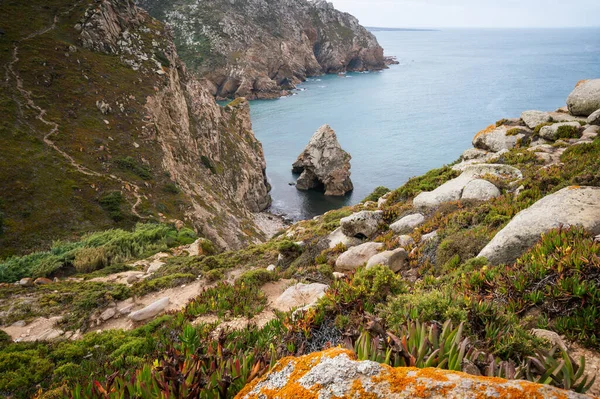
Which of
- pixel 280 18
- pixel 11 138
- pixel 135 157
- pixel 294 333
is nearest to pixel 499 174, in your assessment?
pixel 294 333

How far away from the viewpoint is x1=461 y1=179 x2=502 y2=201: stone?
13.5m

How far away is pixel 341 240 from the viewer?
1454 cm

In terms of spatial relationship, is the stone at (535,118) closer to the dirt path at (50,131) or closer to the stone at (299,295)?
the stone at (299,295)

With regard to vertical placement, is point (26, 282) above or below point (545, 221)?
below

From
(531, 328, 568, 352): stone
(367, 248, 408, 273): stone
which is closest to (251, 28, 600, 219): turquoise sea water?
A: (367, 248, 408, 273): stone

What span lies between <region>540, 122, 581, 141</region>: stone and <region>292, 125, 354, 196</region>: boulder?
4030cm

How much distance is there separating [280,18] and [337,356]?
17788 centimetres

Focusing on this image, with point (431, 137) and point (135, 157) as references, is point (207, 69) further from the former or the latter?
point (135, 157)

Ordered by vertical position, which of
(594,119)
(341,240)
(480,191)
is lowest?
(341,240)

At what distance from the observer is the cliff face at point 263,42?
415 feet

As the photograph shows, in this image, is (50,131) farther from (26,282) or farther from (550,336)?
(550,336)

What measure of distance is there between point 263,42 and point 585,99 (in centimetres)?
13837

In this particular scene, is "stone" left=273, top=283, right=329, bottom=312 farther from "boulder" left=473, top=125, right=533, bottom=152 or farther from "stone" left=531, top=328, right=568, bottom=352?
"boulder" left=473, top=125, right=533, bottom=152

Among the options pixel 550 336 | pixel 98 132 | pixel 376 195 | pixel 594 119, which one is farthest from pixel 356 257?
pixel 98 132
